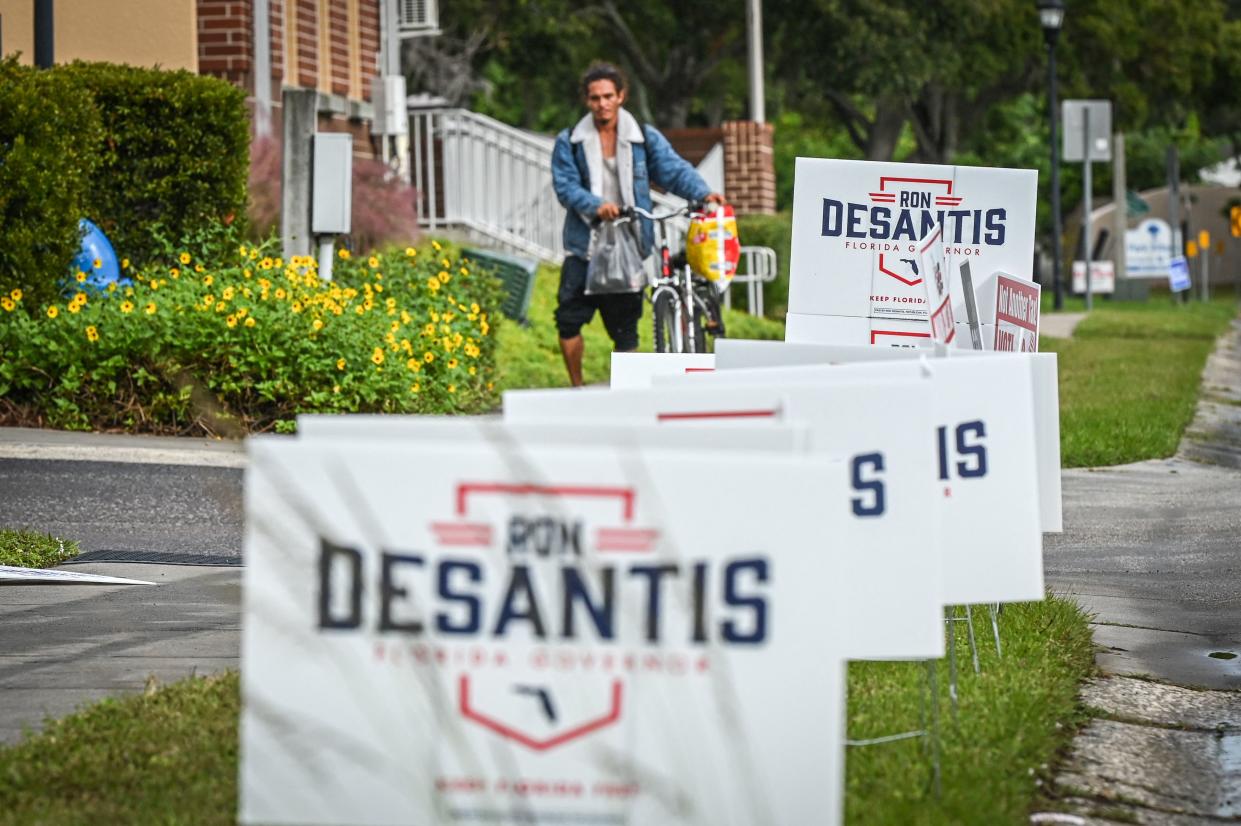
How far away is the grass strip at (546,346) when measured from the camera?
45.9 feet

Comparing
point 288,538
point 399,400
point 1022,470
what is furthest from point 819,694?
point 399,400

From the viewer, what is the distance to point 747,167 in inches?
1072

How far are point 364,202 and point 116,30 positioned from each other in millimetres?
2737

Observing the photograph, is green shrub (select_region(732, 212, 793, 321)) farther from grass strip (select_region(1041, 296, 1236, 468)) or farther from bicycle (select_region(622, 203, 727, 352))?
bicycle (select_region(622, 203, 727, 352))

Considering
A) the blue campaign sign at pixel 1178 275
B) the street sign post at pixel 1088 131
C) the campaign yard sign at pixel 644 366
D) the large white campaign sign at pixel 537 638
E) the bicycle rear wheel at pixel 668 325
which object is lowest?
the large white campaign sign at pixel 537 638

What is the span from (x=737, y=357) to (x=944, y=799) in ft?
3.71

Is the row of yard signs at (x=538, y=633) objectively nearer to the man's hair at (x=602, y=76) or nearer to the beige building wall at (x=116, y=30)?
the man's hair at (x=602, y=76)

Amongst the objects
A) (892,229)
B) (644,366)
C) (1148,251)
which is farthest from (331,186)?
(1148,251)

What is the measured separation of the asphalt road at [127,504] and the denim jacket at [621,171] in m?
2.45

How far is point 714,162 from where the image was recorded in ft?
88.1

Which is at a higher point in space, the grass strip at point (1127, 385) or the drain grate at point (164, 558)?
the grass strip at point (1127, 385)

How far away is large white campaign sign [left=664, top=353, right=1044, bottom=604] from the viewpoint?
169 inches

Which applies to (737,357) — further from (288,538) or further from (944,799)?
(288,538)

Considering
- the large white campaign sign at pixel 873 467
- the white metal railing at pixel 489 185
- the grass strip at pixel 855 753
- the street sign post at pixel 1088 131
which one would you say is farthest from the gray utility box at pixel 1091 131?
the large white campaign sign at pixel 873 467
